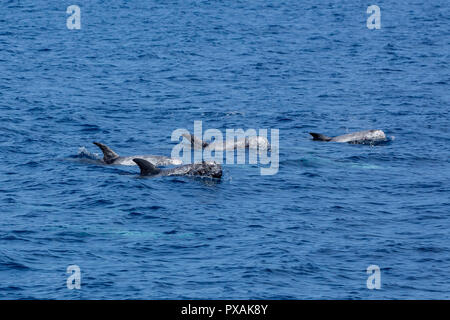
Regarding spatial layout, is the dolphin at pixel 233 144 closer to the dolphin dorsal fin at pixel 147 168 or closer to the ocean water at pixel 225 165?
the ocean water at pixel 225 165

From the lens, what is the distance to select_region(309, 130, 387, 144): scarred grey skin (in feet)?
134

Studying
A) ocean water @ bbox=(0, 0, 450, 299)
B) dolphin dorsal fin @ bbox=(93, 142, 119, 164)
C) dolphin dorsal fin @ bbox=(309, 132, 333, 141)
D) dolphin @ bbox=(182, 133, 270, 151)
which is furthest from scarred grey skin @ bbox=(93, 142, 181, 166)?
dolphin dorsal fin @ bbox=(309, 132, 333, 141)

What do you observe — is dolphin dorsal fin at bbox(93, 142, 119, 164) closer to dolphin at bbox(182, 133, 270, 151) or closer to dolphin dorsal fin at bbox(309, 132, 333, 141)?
dolphin at bbox(182, 133, 270, 151)

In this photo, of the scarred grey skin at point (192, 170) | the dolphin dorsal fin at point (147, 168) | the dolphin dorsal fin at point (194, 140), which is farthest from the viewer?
the dolphin dorsal fin at point (194, 140)

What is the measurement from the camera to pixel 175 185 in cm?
3247

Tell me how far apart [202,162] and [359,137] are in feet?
33.9

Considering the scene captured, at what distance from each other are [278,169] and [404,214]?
7304 mm

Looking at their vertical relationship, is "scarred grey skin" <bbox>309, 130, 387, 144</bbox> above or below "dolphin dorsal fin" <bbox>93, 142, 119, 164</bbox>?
above

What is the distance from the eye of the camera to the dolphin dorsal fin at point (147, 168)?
33000mm

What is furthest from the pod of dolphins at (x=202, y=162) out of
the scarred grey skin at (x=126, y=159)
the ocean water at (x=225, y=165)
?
the ocean water at (x=225, y=165)

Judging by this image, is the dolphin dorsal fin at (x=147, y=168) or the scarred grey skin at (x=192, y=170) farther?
the scarred grey skin at (x=192, y=170)

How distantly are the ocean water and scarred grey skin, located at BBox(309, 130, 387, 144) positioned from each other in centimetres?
57

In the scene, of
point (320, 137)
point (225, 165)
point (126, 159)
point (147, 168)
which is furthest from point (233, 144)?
point (147, 168)

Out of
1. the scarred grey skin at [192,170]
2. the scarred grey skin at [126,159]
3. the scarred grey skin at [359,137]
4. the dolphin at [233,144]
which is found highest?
the scarred grey skin at [359,137]
